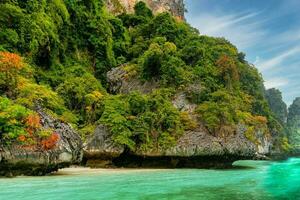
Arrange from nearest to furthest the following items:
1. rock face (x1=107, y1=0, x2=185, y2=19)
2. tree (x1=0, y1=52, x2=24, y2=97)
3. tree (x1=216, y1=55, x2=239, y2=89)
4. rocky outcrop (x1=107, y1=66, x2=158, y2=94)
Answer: tree (x1=0, y1=52, x2=24, y2=97)
rocky outcrop (x1=107, y1=66, x2=158, y2=94)
tree (x1=216, y1=55, x2=239, y2=89)
rock face (x1=107, y1=0, x2=185, y2=19)

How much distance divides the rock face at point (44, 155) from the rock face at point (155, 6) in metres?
26.4

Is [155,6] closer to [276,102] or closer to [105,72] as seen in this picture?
[105,72]

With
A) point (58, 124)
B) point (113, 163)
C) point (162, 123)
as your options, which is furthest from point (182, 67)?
point (58, 124)

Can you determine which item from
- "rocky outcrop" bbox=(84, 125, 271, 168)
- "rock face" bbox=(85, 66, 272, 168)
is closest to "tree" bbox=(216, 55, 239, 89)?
"rock face" bbox=(85, 66, 272, 168)

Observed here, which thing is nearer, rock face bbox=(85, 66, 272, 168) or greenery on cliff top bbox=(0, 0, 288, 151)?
greenery on cliff top bbox=(0, 0, 288, 151)

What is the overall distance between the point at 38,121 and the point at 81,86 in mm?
9461

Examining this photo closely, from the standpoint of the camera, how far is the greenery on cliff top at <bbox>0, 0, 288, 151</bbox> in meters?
21.4

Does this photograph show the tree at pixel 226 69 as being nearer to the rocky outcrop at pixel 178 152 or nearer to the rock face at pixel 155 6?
the rocky outcrop at pixel 178 152

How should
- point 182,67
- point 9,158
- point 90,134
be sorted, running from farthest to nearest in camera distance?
1. point 182,67
2. point 90,134
3. point 9,158

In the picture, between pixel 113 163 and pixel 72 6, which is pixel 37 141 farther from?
pixel 72 6

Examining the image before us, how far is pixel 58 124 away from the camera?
1711 cm

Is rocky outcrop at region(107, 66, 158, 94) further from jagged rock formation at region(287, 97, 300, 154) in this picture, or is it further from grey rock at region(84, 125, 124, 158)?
jagged rock formation at region(287, 97, 300, 154)

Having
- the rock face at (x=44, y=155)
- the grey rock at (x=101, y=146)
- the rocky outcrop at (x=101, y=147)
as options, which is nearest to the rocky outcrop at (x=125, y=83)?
the rocky outcrop at (x=101, y=147)

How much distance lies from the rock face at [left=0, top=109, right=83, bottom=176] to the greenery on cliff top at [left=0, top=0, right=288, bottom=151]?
2.44ft
